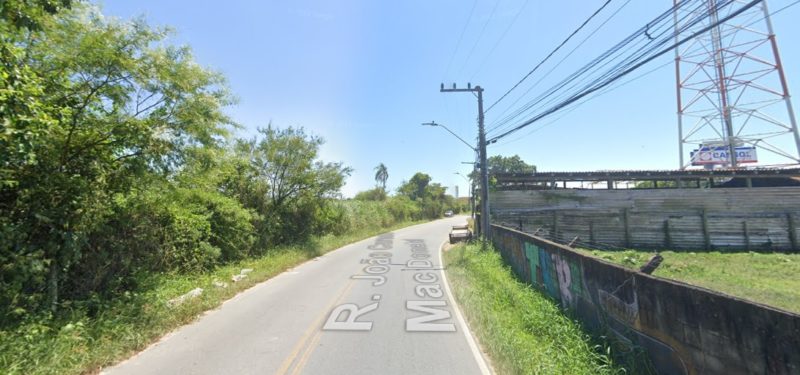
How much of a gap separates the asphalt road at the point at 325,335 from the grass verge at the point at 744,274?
4.94 meters

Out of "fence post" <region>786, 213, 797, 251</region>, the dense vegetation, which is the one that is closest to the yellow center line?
the dense vegetation

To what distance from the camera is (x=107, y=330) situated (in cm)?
632

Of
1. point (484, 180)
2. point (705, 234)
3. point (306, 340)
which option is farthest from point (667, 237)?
point (306, 340)

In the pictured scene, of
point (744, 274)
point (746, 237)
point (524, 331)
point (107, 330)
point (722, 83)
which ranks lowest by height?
point (744, 274)

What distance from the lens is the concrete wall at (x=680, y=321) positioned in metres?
3.48

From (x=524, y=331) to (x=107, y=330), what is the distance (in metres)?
7.34

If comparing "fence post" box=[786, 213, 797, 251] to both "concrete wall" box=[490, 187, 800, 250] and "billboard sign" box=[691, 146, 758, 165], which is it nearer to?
"concrete wall" box=[490, 187, 800, 250]

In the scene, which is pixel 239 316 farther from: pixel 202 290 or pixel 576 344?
pixel 576 344

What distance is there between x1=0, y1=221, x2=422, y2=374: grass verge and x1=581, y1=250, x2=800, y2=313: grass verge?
9.83 metres

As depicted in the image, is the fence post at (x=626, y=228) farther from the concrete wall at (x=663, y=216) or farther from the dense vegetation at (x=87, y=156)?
the dense vegetation at (x=87, y=156)

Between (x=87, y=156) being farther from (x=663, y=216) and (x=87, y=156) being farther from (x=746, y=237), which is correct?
(x=746, y=237)

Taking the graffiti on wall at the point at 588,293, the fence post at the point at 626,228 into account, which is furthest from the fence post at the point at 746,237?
the graffiti on wall at the point at 588,293

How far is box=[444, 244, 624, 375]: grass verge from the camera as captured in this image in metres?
5.41

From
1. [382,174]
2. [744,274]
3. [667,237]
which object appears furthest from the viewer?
[382,174]
